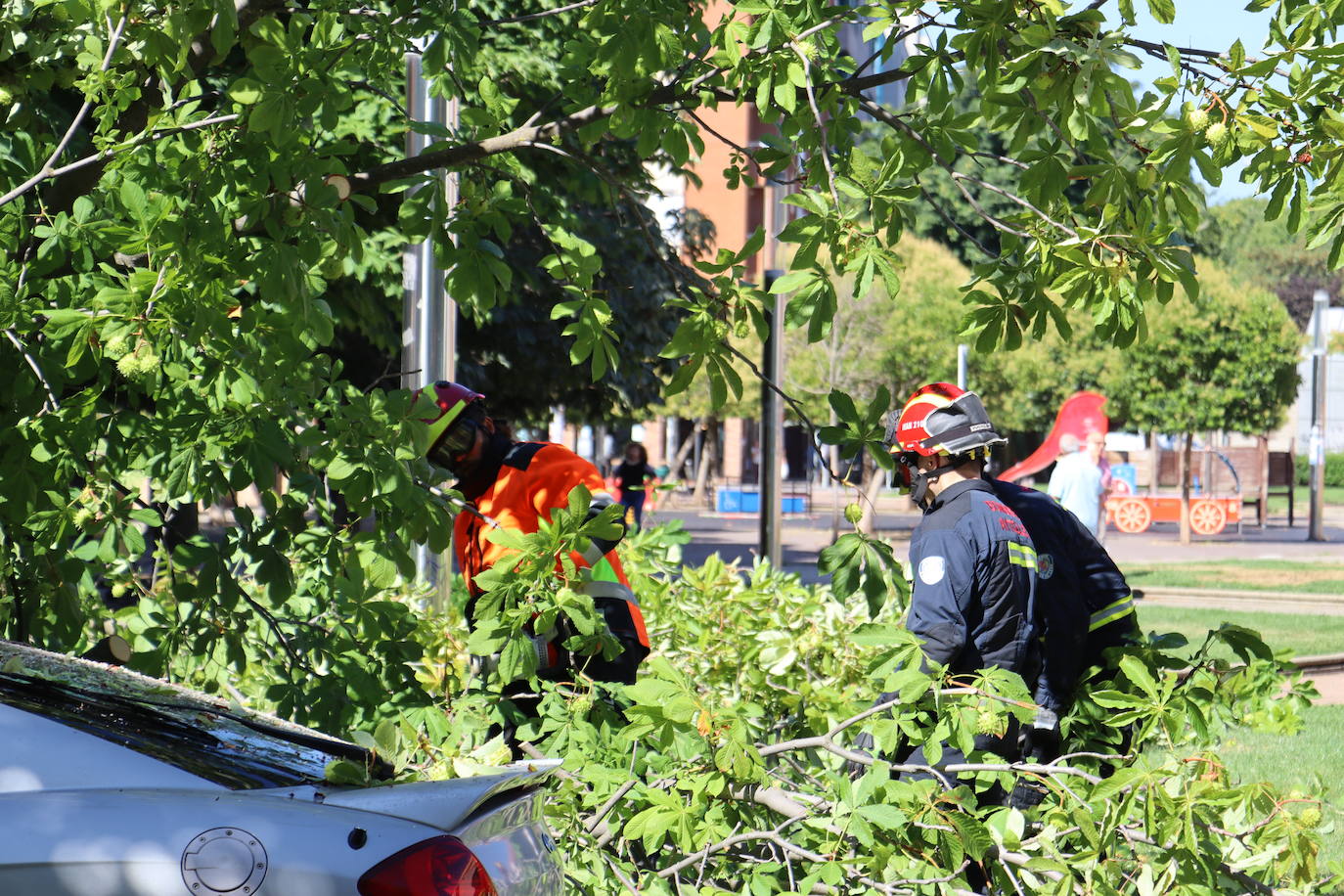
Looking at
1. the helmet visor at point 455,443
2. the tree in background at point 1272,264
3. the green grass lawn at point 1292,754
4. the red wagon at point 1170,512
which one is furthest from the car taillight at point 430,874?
the tree in background at point 1272,264

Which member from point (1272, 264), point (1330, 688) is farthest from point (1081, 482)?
point (1272, 264)

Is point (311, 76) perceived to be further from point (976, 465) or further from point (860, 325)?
point (860, 325)

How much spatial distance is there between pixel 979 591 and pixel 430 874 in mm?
1939

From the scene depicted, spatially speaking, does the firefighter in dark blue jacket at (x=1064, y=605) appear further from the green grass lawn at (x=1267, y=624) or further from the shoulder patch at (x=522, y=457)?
the green grass lawn at (x=1267, y=624)

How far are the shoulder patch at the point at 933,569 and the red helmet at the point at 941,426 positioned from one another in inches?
14.2

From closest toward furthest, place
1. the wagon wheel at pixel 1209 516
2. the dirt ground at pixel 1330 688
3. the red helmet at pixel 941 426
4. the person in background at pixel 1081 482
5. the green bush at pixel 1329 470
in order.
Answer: the red helmet at pixel 941 426 → the dirt ground at pixel 1330 688 → the person in background at pixel 1081 482 → the wagon wheel at pixel 1209 516 → the green bush at pixel 1329 470

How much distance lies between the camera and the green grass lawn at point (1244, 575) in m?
17.5

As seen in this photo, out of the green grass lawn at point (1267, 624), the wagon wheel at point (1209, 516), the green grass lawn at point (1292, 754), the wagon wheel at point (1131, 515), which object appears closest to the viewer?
the green grass lawn at point (1292, 754)

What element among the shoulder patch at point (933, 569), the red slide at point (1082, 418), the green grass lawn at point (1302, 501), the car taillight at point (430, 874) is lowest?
the green grass lawn at point (1302, 501)

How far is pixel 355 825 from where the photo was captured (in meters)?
2.49

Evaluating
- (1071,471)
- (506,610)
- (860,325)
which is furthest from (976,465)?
(860,325)

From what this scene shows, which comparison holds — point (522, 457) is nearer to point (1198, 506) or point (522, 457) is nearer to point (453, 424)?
point (453, 424)

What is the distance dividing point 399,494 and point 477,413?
3.89ft

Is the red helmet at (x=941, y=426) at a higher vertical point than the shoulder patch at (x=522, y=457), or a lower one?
higher
